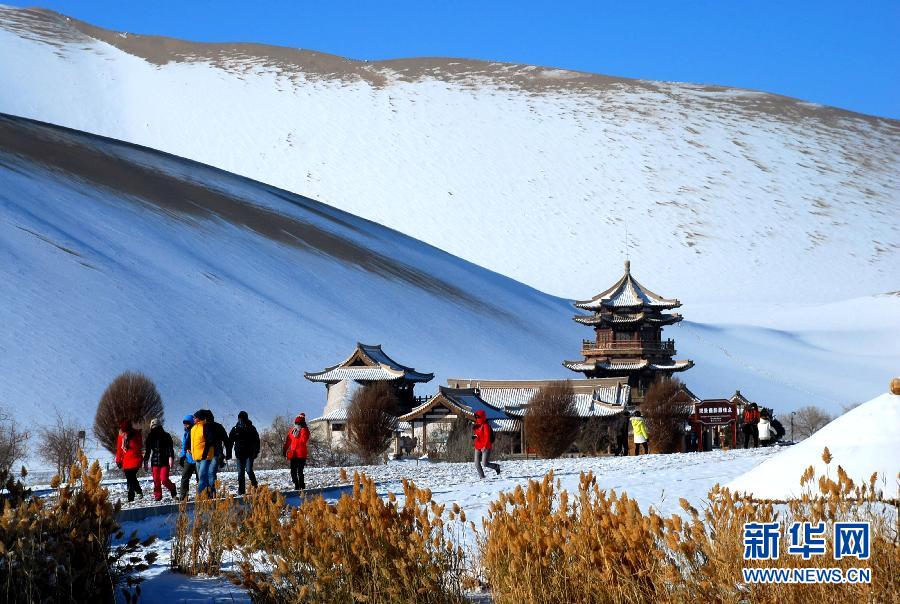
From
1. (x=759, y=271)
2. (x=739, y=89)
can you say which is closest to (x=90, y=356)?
(x=759, y=271)

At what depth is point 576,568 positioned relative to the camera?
625 cm

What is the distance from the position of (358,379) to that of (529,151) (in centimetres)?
8237

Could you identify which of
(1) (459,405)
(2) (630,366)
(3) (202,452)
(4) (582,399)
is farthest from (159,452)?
(2) (630,366)

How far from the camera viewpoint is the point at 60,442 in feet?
112

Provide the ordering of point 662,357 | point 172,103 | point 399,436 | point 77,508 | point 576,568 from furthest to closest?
point 172,103 < point 662,357 < point 399,436 < point 77,508 < point 576,568

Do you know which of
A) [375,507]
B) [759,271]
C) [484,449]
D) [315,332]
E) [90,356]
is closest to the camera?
[375,507]

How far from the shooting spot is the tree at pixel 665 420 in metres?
38.0

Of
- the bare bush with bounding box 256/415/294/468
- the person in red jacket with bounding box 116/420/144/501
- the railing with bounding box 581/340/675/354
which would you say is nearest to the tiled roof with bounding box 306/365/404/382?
the bare bush with bounding box 256/415/294/468

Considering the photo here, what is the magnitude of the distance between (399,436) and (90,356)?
17521mm

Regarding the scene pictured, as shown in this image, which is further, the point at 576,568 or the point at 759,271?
the point at 759,271

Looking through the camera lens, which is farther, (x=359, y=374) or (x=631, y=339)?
(x=631, y=339)

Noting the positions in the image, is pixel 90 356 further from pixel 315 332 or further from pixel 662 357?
pixel 662 357

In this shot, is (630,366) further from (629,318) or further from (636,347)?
(629,318)

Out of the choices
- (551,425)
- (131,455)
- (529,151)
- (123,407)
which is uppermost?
(529,151)
